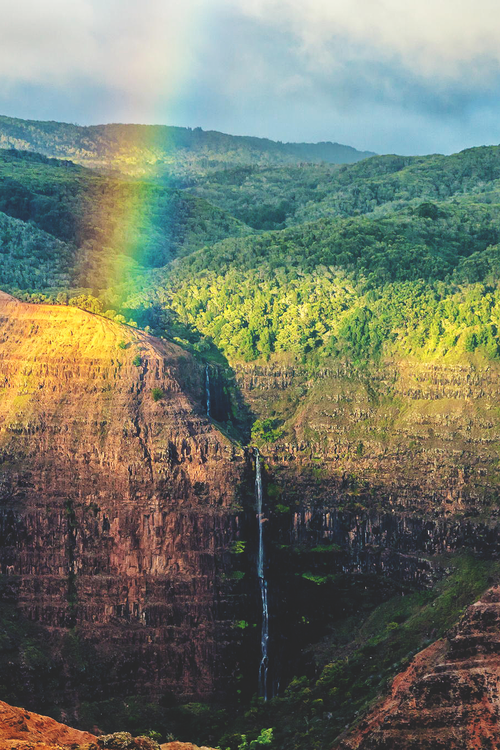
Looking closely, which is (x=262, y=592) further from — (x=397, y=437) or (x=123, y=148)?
(x=123, y=148)

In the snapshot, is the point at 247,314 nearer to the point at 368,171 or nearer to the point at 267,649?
the point at 267,649

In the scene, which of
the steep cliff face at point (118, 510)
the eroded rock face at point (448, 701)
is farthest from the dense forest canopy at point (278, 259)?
the eroded rock face at point (448, 701)

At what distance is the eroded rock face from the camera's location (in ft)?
201

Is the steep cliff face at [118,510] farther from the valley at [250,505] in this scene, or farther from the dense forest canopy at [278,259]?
the dense forest canopy at [278,259]

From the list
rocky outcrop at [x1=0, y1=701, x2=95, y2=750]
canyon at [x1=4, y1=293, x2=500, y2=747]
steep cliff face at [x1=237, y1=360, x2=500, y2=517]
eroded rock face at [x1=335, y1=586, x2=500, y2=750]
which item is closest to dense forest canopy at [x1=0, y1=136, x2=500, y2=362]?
steep cliff face at [x1=237, y1=360, x2=500, y2=517]

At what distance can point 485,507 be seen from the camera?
8350 centimetres

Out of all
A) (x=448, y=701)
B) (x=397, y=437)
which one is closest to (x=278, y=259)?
(x=397, y=437)

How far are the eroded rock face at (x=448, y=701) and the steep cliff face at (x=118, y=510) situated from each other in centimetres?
1722

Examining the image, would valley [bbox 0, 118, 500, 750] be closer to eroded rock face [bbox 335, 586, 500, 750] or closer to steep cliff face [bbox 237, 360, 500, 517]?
steep cliff face [bbox 237, 360, 500, 517]

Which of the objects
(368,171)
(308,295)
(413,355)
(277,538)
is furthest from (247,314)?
(368,171)

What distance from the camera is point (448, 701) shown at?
207 ft

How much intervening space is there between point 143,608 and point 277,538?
1060 cm

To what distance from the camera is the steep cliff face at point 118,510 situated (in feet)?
265

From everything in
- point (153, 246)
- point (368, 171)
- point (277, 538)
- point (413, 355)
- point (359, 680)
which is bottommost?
point (359, 680)
